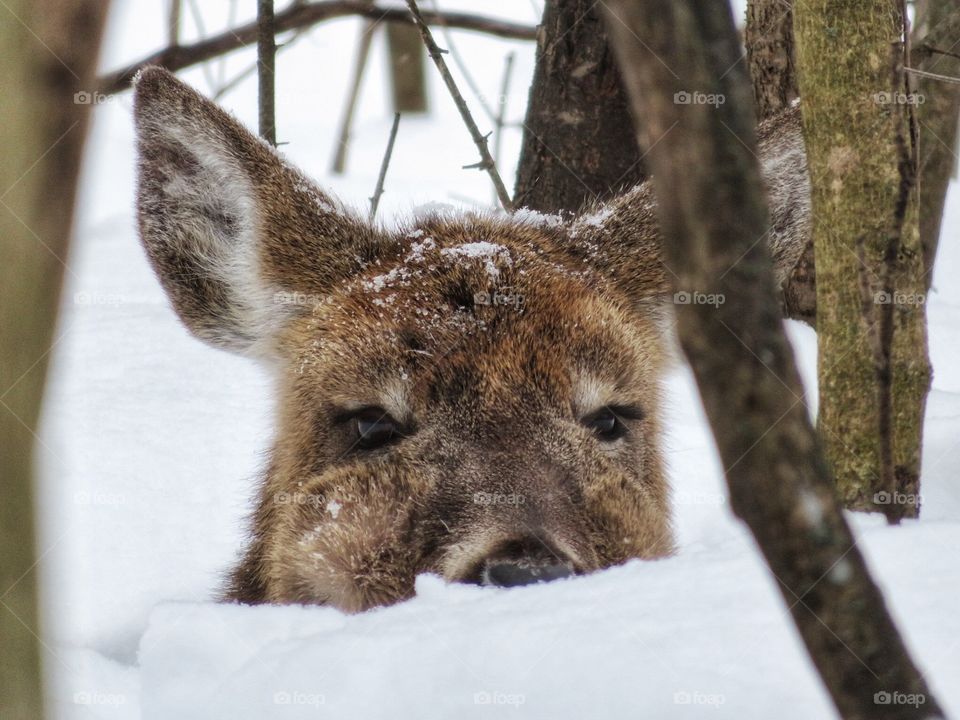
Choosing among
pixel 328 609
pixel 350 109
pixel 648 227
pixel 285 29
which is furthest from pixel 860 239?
pixel 350 109

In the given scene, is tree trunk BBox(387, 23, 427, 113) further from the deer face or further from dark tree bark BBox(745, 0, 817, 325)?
the deer face

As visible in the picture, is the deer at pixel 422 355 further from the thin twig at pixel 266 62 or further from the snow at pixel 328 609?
the thin twig at pixel 266 62

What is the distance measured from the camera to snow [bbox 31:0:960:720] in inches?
93.3

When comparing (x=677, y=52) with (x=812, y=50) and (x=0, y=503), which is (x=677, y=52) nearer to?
(x=0, y=503)

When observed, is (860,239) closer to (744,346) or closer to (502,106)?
(744,346)

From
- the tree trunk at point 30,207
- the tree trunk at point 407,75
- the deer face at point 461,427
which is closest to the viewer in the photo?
the tree trunk at point 30,207

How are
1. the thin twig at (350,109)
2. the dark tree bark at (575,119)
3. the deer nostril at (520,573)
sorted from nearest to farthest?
the deer nostril at (520,573) → the dark tree bark at (575,119) → the thin twig at (350,109)

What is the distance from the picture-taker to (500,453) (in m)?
3.76

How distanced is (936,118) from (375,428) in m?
3.19

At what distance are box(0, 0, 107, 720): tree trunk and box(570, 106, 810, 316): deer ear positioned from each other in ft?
10.2

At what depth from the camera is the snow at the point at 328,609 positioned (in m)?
2.37

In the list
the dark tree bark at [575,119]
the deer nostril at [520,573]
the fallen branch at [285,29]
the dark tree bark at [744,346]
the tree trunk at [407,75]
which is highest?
the tree trunk at [407,75]

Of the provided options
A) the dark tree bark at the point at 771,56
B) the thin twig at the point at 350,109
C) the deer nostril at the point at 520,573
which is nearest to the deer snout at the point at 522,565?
the deer nostril at the point at 520,573

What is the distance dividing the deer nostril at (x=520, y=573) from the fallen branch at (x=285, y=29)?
14.8ft
